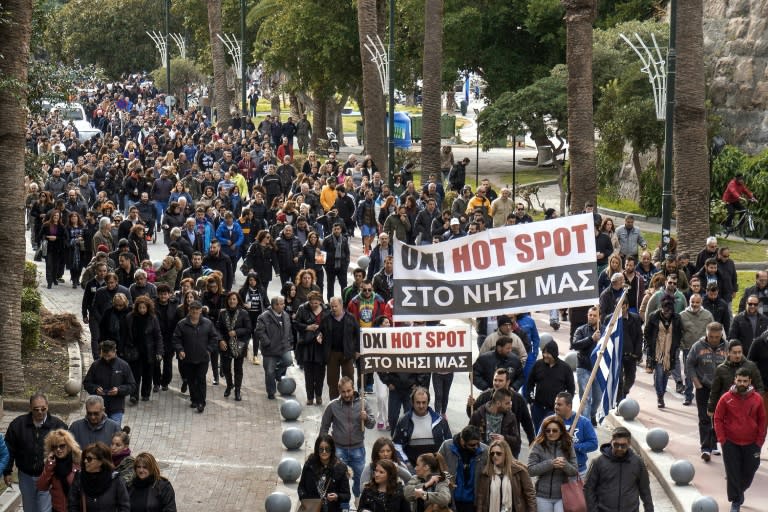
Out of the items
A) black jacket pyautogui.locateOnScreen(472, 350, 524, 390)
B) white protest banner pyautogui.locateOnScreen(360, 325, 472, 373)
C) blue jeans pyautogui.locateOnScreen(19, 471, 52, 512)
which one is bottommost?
blue jeans pyautogui.locateOnScreen(19, 471, 52, 512)

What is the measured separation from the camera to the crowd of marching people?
11.8 meters

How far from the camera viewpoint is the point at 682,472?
14.5m

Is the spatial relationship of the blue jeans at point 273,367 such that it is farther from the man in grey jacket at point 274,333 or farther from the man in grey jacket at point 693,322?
the man in grey jacket at point 693,322

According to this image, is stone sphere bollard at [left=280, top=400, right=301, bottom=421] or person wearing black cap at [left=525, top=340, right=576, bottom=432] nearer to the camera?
person wearing black cap at [left=525, top=340, right=576, bottom=432]

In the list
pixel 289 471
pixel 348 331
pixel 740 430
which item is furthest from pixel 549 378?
pixel 348 331

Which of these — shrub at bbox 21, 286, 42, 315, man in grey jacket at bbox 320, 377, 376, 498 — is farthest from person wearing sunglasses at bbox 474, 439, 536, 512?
shrub at bbox 21, 286, 42, 315

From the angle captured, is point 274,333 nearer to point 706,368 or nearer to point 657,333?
point 657,333

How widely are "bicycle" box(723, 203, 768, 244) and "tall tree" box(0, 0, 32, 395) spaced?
1633 cm

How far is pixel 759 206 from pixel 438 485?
20.9m

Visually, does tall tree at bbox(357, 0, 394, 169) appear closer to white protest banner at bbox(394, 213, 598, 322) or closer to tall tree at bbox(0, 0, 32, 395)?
tall tree at bbox(0, 0, 32, 395)

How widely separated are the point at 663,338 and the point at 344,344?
3.72 metres

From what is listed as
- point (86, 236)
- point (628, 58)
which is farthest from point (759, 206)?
point (86, 236)

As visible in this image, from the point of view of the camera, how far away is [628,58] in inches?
1459

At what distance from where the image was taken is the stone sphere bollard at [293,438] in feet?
52.5
